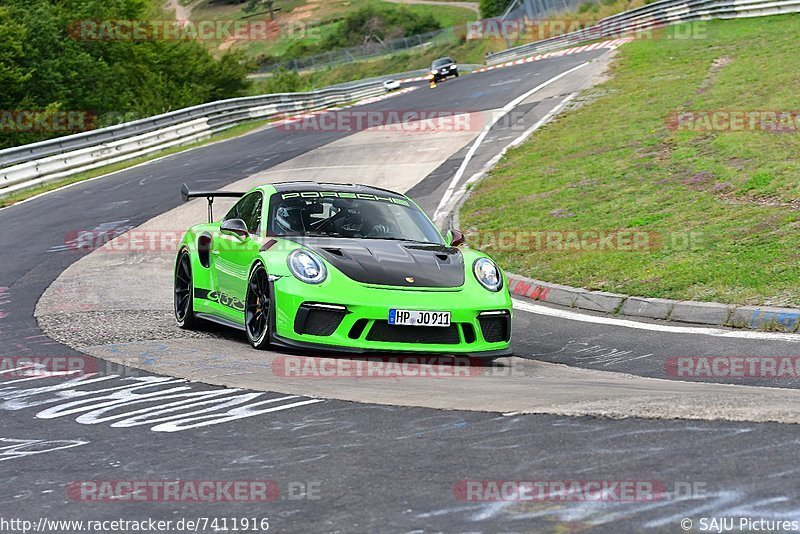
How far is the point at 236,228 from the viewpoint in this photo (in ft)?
31.9

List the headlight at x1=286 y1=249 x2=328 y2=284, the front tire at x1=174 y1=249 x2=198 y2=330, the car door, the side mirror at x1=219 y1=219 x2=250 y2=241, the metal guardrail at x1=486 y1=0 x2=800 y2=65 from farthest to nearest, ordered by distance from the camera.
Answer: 1. the metal guardrail at x1=486 y1=0 x2=800 y2=65
2. the front tire at x1=174 y1=249 x2=198 y2=330
3. the side mirror at x1=219 y1=219 x2=250 y2=241
4. the car door
5. the headlight at x1=286 y1=249 x2=328 y2=284

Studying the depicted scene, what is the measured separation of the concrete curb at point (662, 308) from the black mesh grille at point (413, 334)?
Result: 2758 millimetres

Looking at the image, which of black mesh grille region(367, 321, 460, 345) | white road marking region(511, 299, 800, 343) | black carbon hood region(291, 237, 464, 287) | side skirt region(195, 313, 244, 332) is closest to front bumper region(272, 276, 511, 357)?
black mesh grille region(367, 321, 460, 345)

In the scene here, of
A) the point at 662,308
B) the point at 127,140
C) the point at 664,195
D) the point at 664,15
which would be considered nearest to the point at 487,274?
the point at 662,308

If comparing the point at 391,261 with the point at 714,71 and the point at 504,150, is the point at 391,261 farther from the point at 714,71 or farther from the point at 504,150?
the point at 714,71

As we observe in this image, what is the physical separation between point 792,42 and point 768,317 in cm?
2071

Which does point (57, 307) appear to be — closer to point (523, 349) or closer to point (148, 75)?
point (523, 349)

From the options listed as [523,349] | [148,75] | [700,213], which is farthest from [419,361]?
[148,75]

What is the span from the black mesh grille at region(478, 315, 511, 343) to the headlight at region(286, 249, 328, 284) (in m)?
1.26

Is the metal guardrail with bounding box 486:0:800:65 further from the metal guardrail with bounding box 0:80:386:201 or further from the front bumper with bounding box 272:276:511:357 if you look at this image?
the front bumper with bounding box 272:276:511:357

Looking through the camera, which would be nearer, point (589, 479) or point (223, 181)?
point (589, 479)

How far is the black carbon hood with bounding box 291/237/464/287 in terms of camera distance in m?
8.73

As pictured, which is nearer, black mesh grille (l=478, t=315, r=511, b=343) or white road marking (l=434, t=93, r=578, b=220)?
black mesh grille (l=478, t=315, r=511, b=343)

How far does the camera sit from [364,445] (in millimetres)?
5262
